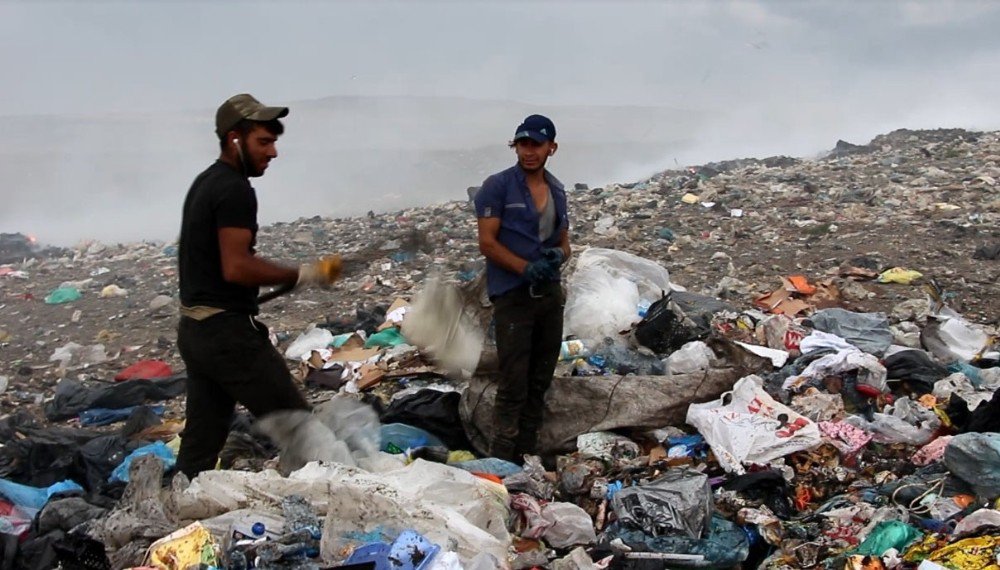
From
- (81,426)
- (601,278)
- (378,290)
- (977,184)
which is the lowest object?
(81,426)

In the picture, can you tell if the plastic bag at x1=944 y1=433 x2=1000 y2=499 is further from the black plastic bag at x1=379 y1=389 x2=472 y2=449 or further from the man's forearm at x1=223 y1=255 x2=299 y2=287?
the man's forearm at x1=223 y1=255 x2=299 y2=287

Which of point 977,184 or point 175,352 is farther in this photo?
point 977,184

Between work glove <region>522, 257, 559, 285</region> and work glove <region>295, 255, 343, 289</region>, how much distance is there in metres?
0.80

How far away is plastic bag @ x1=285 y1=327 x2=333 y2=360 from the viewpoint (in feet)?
18.9

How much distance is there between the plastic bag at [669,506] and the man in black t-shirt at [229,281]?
1247mm

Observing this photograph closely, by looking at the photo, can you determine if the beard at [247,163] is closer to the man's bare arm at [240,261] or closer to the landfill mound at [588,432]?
the man's bare arm at [240,261]

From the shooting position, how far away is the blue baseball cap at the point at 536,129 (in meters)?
3.29

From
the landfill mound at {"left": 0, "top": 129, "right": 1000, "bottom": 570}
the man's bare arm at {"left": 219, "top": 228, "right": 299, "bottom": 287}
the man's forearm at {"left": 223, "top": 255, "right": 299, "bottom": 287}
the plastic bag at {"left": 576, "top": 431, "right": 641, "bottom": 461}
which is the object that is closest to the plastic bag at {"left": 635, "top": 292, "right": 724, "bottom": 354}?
the landfill mound at {"left": 0, "top": 129, "right": 1000, "bottom": 570}

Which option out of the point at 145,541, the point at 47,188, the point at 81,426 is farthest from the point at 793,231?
the point at 47,188

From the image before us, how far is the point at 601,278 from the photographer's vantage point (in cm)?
559

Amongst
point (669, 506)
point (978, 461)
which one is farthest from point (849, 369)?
point (669, 506)

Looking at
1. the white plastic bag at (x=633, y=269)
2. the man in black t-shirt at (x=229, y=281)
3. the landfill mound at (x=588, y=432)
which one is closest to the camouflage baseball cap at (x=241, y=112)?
the man in black t-shirt at (x=229, y=281)

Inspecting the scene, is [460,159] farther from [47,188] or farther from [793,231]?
[793,231]

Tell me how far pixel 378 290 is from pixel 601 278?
105 inches
